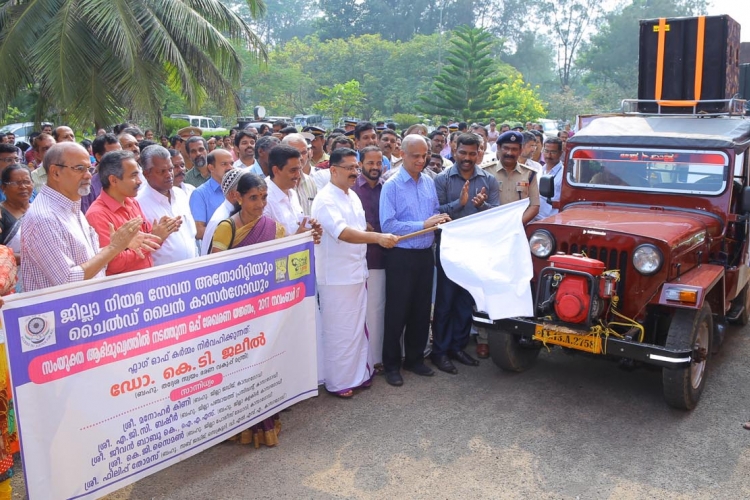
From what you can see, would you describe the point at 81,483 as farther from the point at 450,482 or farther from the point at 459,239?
the point at 459,239

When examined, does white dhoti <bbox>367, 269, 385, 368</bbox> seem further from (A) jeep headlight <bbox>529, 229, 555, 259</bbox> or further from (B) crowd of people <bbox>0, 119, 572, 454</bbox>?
(A) jeep headlight <bbox>529, 229, 555, 259</bbox>

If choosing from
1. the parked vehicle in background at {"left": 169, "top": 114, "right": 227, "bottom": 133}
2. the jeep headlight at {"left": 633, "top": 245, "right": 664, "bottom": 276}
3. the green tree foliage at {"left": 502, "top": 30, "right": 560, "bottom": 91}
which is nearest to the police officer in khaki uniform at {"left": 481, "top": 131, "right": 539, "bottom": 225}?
the jeep headlight at {"left": 633, "top": 245, "right": 664, "bottom": 276}

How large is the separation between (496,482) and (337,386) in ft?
5.44

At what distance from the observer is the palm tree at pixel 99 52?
1176 centimetres

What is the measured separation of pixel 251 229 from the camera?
4426mm

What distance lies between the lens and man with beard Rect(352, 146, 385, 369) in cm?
561

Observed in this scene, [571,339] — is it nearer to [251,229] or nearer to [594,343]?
[594,343]

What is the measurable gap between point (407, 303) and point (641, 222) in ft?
6.53

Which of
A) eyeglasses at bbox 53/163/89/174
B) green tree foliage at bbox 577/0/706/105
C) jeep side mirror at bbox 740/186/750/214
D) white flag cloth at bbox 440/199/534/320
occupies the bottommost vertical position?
white flag cloth at bbox 440/199/534/320

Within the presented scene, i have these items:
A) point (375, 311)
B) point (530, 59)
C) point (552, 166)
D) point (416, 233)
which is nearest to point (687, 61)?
point (552, 166)

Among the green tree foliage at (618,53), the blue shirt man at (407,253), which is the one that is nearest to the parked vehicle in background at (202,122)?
the blue shirt man at (407,253)

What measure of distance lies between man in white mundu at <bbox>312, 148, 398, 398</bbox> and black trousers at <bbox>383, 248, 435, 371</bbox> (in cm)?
30

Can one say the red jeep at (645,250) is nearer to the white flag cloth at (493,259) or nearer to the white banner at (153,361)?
the white flag cloth at (493,259)

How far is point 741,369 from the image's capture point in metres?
5.88
